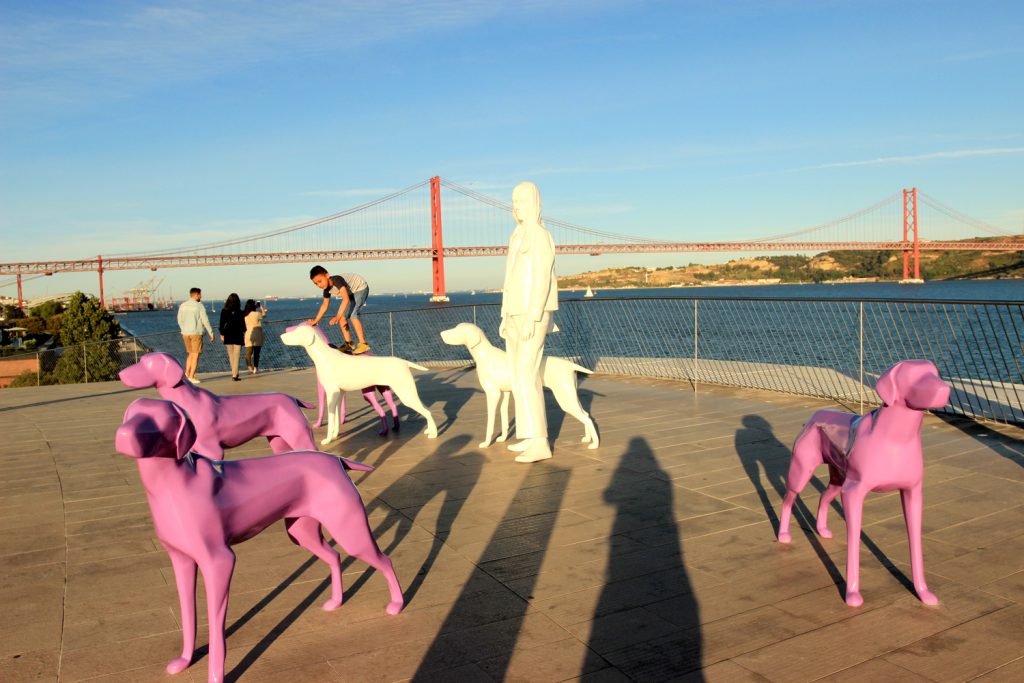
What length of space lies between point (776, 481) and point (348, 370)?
3.31 m

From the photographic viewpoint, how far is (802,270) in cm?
8706

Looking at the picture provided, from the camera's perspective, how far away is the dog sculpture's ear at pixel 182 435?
7.81 ft

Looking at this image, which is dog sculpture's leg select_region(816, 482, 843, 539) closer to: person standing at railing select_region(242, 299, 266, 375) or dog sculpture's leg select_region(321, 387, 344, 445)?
dog sculpture's leg select_region(321, 387, 344, 445)

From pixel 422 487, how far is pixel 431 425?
170 cm

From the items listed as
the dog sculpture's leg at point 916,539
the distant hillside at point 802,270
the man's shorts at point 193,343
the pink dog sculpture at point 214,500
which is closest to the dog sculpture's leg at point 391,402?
the pink dog sculpture at point 214,500

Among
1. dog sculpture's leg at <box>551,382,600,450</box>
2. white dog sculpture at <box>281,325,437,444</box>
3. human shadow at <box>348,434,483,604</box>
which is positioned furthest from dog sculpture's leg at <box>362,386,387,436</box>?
dog sculpture's leg at <box>551,382,600,450</box>

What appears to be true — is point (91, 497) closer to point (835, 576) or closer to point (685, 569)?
point (685, 569)

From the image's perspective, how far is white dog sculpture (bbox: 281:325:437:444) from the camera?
20.9 ft

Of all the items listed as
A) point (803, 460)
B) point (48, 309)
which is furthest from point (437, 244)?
point (803, 460)

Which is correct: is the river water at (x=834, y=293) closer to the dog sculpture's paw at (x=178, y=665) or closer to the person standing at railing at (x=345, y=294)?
the person standing at railing at (x=345, y=294)

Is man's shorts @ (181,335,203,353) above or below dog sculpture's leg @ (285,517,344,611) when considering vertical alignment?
above

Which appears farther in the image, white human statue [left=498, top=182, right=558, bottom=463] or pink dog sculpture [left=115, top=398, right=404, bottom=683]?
white human statue [left=498, top=182, right=558, bottom=463]

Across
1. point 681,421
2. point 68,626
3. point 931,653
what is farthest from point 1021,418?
point 68,626

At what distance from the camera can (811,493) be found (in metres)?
4.76
